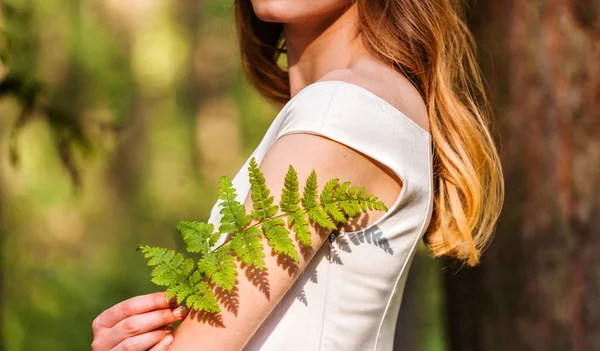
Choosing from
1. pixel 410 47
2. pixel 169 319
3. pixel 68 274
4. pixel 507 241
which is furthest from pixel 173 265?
pixel 68 274

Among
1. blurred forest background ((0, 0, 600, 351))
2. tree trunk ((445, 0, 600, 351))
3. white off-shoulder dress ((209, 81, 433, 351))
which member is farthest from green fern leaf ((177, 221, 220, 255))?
tree trunk ((445, 0, 600, 351))

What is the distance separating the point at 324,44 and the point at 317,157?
1.62 feet

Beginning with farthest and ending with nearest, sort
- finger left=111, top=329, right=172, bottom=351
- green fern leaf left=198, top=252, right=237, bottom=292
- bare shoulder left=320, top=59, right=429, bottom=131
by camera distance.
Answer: bare shoulder left=320, top=59, right=429, bottom=131 → finger left=111, top=329, right=172, bottom=351 → green fern leaf left=198, top=252, right=237, bottom=292

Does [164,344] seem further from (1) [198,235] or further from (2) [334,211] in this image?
(2) [334,211]

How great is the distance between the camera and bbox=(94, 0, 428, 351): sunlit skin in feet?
3.88

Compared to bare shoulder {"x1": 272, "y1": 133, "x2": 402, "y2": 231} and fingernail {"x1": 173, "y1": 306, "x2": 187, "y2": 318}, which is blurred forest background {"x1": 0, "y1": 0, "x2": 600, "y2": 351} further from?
fingernail {"x1": 173, "y1": 306, "x2": 187, "y2": 318}

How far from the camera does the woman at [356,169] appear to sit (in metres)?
1.21

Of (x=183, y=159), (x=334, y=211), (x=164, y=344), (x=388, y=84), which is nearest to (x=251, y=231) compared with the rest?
(x=334, y=211)

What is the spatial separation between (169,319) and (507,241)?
1.52 metres

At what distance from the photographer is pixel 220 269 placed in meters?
1.15

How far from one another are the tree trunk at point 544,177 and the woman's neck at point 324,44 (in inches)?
32.5

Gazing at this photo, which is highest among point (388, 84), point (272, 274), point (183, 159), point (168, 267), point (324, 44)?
point (183, 159)

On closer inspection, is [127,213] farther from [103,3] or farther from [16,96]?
[16,96]

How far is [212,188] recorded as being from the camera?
31.2ft
